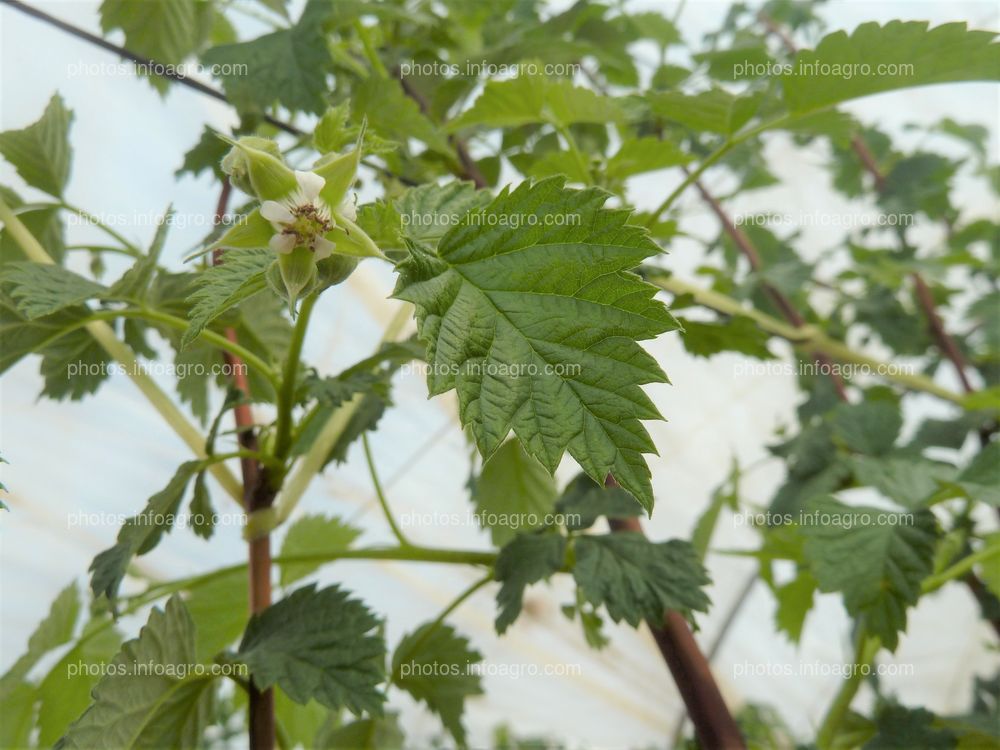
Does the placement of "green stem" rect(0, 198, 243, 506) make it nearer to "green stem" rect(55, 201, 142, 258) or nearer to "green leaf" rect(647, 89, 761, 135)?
"green stem" rect(55, 201, 142, 258)

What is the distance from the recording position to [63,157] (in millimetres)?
650

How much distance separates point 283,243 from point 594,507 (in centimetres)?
36

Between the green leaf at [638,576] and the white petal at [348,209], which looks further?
the green leaf at [638,576]

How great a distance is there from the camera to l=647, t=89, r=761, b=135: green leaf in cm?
63

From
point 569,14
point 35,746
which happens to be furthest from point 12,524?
point 569,14

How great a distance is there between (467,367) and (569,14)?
670 mm

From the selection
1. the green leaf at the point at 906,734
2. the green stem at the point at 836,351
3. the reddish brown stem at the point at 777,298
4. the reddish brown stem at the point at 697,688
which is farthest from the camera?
the reddish brown stem at the point at 777,298

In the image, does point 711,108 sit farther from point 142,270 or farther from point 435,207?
point 142,270

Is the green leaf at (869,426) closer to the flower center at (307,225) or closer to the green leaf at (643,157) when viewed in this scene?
the green leaf at (643,157)

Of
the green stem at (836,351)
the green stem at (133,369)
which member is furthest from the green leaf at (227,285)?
the green stem at (836,351)

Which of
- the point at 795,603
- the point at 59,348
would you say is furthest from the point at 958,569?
the point at 59,348

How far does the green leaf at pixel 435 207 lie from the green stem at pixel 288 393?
76mm

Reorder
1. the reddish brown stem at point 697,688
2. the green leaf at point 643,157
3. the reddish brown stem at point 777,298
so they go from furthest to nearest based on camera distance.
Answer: the reddish brown stem at point 777,298 < the green leaf at point 643,157 < the reddish brown stem at point 697,688

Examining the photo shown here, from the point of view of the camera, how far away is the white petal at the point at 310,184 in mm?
347
